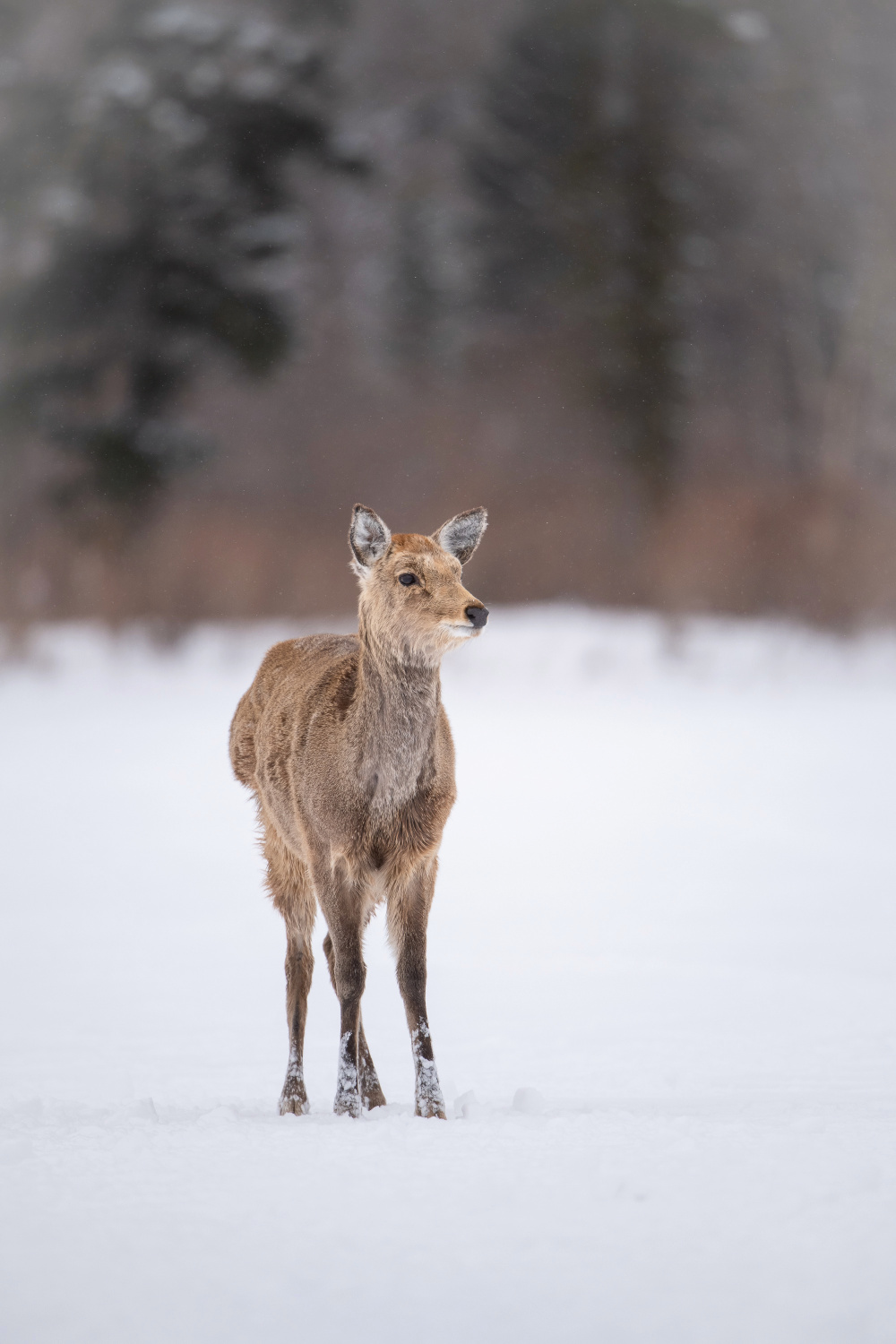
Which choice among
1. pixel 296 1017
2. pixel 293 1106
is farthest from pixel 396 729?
pixel 293 1106

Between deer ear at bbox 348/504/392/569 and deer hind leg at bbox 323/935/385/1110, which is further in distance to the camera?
deer hind leg at bbox 323/935/385/1110

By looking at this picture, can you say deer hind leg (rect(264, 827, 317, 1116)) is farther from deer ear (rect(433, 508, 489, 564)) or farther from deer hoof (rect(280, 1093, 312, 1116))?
deer ear (rect(433, 508, 489, 564))

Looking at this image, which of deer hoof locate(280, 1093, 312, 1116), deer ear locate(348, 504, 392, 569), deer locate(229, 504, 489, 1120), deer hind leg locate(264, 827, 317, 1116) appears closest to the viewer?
deer locate(229, 504, 489, 1120)

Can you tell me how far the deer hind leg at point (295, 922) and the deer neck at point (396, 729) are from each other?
813mm

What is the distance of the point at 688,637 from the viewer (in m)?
15.4

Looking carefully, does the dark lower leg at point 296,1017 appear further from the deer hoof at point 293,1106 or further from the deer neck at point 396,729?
the deer neck at point 396,729

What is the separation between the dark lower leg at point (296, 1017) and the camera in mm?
5156

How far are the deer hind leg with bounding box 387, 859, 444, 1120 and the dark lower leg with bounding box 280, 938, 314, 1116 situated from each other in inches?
23.1

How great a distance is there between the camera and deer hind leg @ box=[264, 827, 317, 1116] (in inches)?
213

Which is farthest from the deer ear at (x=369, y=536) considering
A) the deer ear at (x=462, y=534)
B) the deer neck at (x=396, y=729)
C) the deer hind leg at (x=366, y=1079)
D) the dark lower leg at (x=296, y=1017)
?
the dark lower leg at (x=296, y=1017)

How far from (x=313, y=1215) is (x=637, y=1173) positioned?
93 cm

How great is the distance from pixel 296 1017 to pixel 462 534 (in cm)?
207

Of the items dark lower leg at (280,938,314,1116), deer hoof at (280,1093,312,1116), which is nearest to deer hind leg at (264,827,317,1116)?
dark lower leg at (280,938,314,1116)

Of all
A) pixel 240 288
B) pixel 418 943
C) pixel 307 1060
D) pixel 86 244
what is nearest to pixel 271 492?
Result: pixel 240 288
